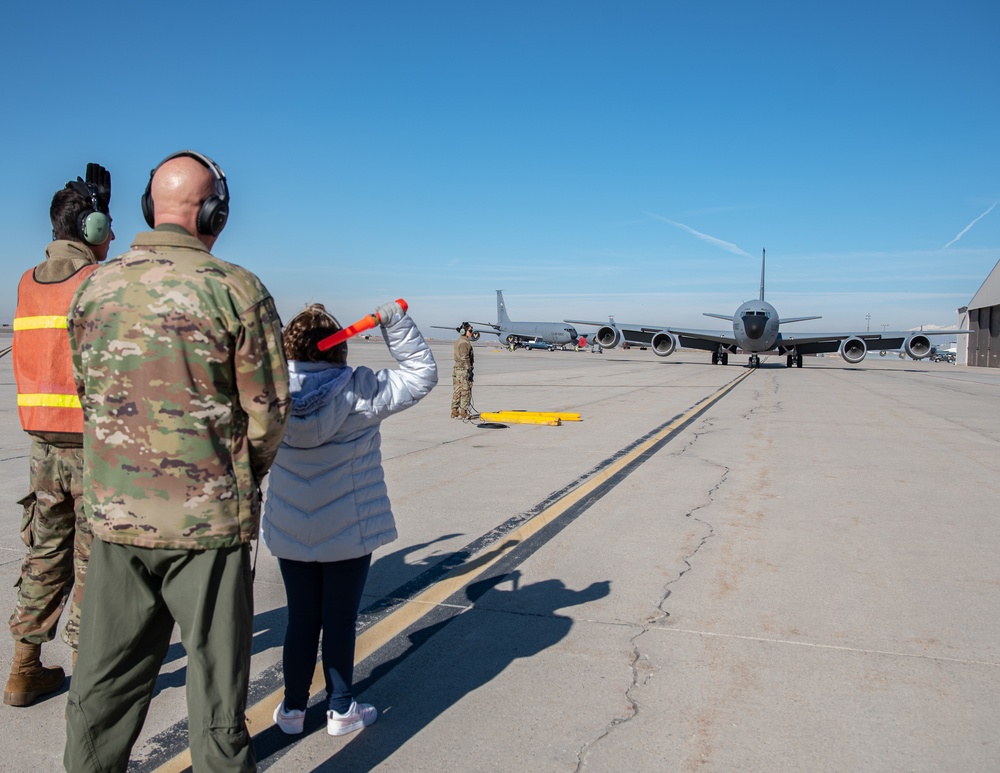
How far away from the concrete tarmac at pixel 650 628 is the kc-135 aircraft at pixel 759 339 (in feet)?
97.2

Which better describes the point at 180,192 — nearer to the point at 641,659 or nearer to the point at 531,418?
the point at 641,659

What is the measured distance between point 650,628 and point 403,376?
2.12 meters

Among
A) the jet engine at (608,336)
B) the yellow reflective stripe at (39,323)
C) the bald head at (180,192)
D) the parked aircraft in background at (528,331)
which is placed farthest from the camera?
the parked aircraft in background at (528,331)

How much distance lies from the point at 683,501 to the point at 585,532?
5.39ft

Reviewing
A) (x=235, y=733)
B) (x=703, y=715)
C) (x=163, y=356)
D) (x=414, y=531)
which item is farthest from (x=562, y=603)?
(x=163, y=356)

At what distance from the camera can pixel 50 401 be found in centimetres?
314

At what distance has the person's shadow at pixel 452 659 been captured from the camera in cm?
304

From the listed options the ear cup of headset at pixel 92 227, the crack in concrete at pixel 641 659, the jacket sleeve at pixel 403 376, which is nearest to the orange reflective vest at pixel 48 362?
the ear cup of headset at pixel 92 227

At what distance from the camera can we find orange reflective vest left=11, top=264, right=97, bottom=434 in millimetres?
3133

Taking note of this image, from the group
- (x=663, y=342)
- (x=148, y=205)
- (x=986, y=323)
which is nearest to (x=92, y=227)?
(x=148, y=205)

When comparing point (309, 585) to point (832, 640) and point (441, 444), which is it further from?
point (441, 444)

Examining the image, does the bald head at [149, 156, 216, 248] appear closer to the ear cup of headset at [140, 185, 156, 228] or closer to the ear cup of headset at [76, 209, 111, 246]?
the ear cup of headset at [140, 185, 156, 228]

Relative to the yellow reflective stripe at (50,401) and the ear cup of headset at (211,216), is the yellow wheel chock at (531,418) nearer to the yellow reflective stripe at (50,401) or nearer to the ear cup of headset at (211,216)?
the yellow reflective stripe at (50,401)

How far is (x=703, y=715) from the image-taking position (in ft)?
10.6
